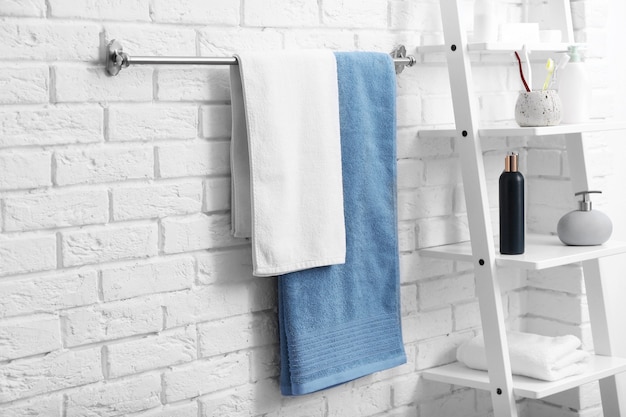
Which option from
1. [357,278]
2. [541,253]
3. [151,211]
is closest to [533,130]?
[541,253]

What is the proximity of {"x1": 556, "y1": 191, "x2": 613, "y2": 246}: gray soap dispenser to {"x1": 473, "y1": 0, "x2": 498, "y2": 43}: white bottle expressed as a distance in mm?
405

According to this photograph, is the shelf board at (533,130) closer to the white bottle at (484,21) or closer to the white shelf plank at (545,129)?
the white shelf plank at (545,129)

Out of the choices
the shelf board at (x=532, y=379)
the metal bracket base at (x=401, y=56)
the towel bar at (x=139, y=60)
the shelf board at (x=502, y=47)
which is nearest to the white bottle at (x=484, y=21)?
the shelf board at (x=502, y=47)

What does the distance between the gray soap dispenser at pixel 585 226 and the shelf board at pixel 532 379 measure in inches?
11.4

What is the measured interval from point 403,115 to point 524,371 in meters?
0.62

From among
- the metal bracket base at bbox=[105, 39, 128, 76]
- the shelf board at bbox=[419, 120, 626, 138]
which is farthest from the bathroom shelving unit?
the metal bracket base at bbox=[105, 39, 128, 76]

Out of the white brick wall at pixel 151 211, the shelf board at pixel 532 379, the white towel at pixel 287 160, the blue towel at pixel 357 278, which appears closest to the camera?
the white brick wall at pixel 151 211

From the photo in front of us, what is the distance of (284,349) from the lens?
1799 mm

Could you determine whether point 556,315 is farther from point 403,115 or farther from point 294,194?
point 294,194

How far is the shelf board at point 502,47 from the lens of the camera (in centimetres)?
186

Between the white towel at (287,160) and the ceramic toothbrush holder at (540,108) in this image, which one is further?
the ceramic toothbrush holder at (540,108)

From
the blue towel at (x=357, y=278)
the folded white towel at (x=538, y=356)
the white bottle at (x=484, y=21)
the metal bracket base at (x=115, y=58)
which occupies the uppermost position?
the white bottle at (x=484, y=21)

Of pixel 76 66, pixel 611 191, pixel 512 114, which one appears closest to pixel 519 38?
pixel 512 114

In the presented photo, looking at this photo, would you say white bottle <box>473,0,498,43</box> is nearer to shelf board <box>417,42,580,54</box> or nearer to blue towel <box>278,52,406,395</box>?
shelf board <box>417,42,580,54</box>
